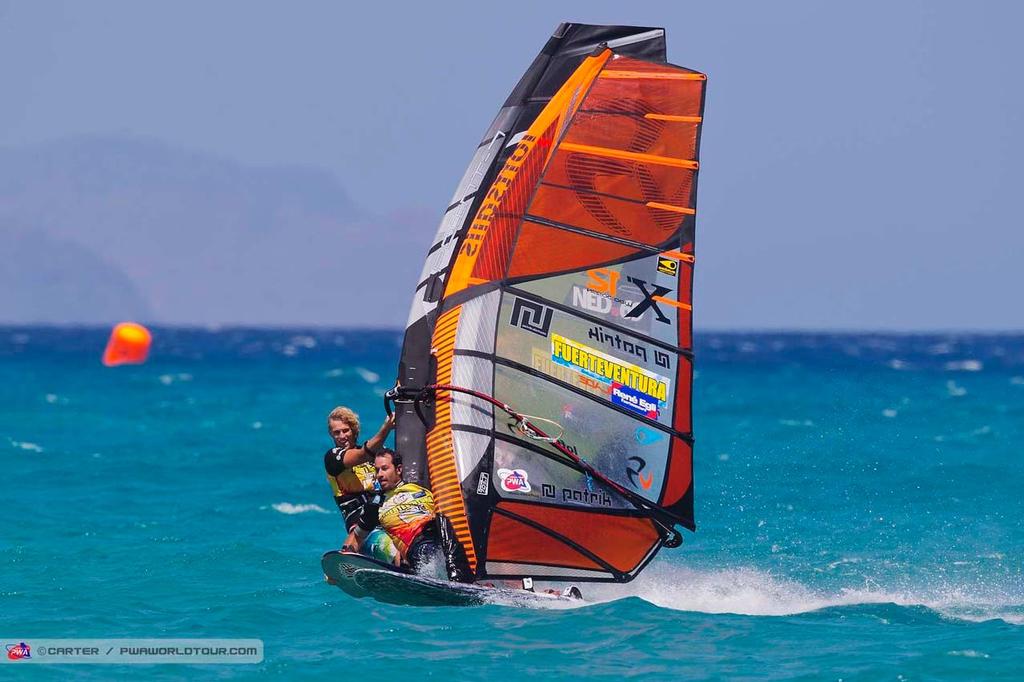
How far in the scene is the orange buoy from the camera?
179ft

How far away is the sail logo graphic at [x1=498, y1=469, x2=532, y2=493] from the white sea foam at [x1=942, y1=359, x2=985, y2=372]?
142 feet

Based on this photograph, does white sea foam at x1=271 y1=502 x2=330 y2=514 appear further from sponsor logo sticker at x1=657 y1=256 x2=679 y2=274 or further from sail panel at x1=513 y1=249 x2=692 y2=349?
sponsor logo sticker at x1=657 y1=256 x2=679 y2=274

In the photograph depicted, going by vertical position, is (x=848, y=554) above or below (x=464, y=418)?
below

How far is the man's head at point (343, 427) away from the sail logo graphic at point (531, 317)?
1.30m

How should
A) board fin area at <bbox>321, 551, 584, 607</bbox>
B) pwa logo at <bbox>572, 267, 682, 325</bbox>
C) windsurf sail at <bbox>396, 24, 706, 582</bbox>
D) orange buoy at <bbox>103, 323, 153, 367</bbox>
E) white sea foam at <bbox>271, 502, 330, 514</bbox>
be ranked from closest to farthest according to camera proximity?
board fin area at <bbox>321, 551, 584, 607</bbox> → windsurf sail at <bbox>396, 24, 706, 582</bbox> → pwa logo at <bbox>572, 267, 682, 325</bbox> → white sea foam at <bbox>271, 502, 330, 514</bbox> → orange buoy at <bbox>103, 323, 153, 367</bbox>

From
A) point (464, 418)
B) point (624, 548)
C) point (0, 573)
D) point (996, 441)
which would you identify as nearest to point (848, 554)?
point (624, 548)

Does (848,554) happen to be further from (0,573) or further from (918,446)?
(918,446)

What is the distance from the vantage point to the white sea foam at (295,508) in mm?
15334

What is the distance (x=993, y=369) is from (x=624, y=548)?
43.5m

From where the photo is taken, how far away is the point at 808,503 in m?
15.3

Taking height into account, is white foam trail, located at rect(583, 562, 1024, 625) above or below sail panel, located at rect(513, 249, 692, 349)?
below

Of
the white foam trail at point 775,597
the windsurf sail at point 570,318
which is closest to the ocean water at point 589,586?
the white foam trail at point 775,597

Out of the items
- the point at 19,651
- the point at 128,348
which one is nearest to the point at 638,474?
the point at 19,651

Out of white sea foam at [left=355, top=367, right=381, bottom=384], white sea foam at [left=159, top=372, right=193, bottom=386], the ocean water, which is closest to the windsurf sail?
the ocean water
